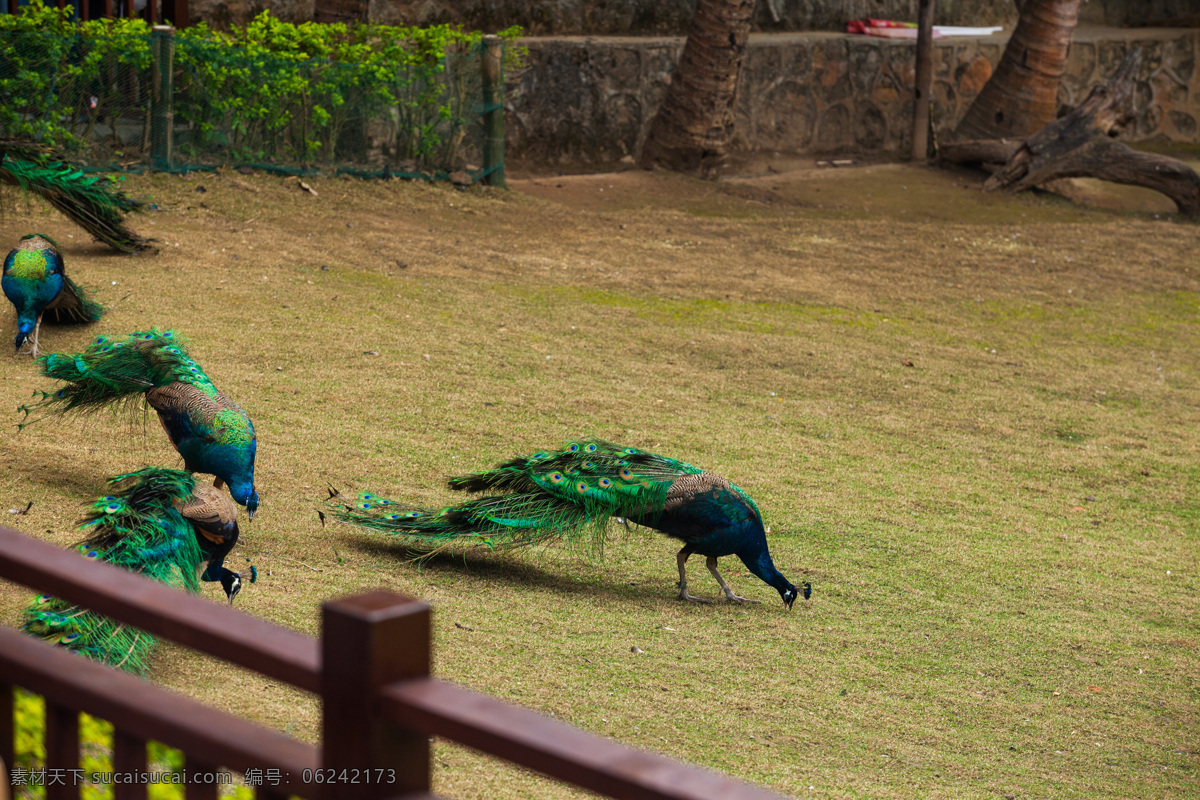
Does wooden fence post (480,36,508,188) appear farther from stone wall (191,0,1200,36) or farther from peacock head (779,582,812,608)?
peacock head (779,582,812,608)

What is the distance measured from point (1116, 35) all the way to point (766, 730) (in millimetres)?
18186

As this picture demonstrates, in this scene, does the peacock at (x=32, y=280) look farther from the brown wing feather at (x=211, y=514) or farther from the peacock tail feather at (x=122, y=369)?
the brown wing feather at (x=211, y=514)

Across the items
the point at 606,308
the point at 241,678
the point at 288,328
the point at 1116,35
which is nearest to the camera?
the point at 241,678

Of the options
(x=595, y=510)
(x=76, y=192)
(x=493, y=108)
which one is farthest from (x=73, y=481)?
(x=493, y=108)

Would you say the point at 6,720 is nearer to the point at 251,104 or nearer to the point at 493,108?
the point at 251,104

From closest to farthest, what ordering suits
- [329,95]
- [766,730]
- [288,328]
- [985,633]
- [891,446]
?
[766,730] → [985,633] → [891,446] → [288,328] → [329,95]

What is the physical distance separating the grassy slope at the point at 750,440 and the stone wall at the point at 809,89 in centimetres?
207

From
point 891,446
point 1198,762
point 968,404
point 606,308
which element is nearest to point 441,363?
point 606,308

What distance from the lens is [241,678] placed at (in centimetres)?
356

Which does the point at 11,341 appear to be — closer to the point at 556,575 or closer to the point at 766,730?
the point at 556,575

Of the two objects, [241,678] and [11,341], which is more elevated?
[11,341]

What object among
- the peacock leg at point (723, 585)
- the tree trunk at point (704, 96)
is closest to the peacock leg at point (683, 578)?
the peacock leg at point (723, 585)

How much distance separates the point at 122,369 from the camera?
473 cm

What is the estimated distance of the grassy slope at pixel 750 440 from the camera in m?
3.98
